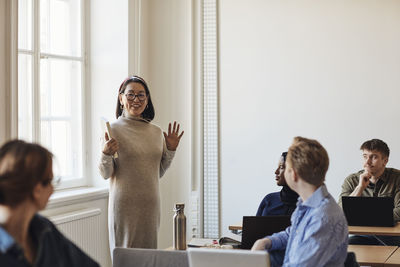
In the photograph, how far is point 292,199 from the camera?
3.79 metres

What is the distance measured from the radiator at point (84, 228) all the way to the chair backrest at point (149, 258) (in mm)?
1833

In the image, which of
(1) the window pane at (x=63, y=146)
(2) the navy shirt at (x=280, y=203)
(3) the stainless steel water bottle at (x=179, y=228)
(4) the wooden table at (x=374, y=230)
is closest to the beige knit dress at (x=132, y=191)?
(3) the stainless steel water bottle at (x=179, y=228)

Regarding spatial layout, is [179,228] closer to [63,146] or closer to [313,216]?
[313,216]

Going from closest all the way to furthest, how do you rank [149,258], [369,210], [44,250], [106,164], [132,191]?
[44,250]
[149,258]
[106,164]
[132,191]
[369,210]

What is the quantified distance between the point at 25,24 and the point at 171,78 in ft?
5.69

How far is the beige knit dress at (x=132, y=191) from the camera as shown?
12.3 feet

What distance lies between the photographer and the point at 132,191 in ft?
12.3

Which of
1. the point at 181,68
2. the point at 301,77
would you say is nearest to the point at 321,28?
the point at 301,77

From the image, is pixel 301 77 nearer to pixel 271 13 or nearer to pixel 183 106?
pixel 271 13

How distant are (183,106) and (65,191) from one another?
1.53 m

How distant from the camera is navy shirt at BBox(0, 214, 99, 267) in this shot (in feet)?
5.61

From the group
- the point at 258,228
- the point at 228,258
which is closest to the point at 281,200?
the point at 258,228

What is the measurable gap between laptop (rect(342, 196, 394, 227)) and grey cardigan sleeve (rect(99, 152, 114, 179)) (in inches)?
66.3

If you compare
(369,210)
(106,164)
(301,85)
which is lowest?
(369,210)
